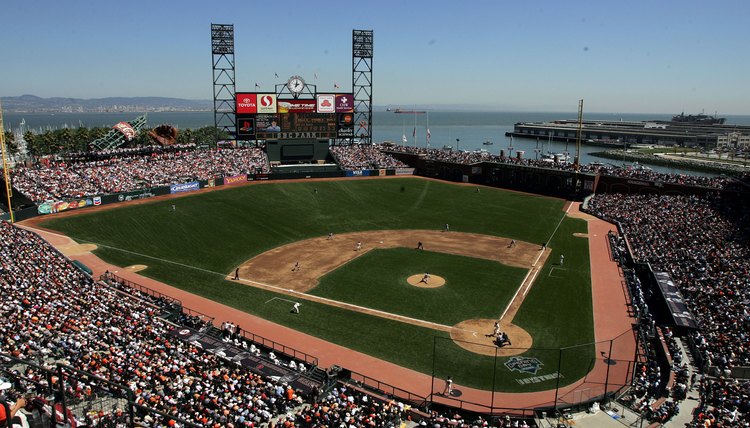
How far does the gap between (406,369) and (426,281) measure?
537 inches

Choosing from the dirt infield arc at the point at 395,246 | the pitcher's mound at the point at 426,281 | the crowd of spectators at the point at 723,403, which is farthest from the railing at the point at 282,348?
the crowd of spectators at the point at 723,403

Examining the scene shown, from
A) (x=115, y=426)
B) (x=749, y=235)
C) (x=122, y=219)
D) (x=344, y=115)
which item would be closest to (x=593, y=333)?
(x=749, y=235)

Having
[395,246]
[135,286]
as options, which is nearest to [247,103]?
[395,246]

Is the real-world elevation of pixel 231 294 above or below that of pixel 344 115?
below

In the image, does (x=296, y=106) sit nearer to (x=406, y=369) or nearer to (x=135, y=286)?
(x=135, y=286)

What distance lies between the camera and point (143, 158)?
72.2 meters

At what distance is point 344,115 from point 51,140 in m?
57.4

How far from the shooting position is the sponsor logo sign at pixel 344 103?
3297 inches

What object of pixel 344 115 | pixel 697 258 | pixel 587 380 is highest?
pixel 344 115

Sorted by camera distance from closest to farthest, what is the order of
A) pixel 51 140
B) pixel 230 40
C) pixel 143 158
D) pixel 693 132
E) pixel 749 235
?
pixel 749 235
pixel 143 158
pixel 230 40
pixel 51 140
pixel 693 132

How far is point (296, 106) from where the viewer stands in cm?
8138

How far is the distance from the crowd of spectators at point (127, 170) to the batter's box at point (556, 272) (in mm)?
45831

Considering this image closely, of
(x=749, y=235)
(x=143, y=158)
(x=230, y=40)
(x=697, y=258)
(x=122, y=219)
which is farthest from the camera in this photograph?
(x=230, y=40)

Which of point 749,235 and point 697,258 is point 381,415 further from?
point 749,235
